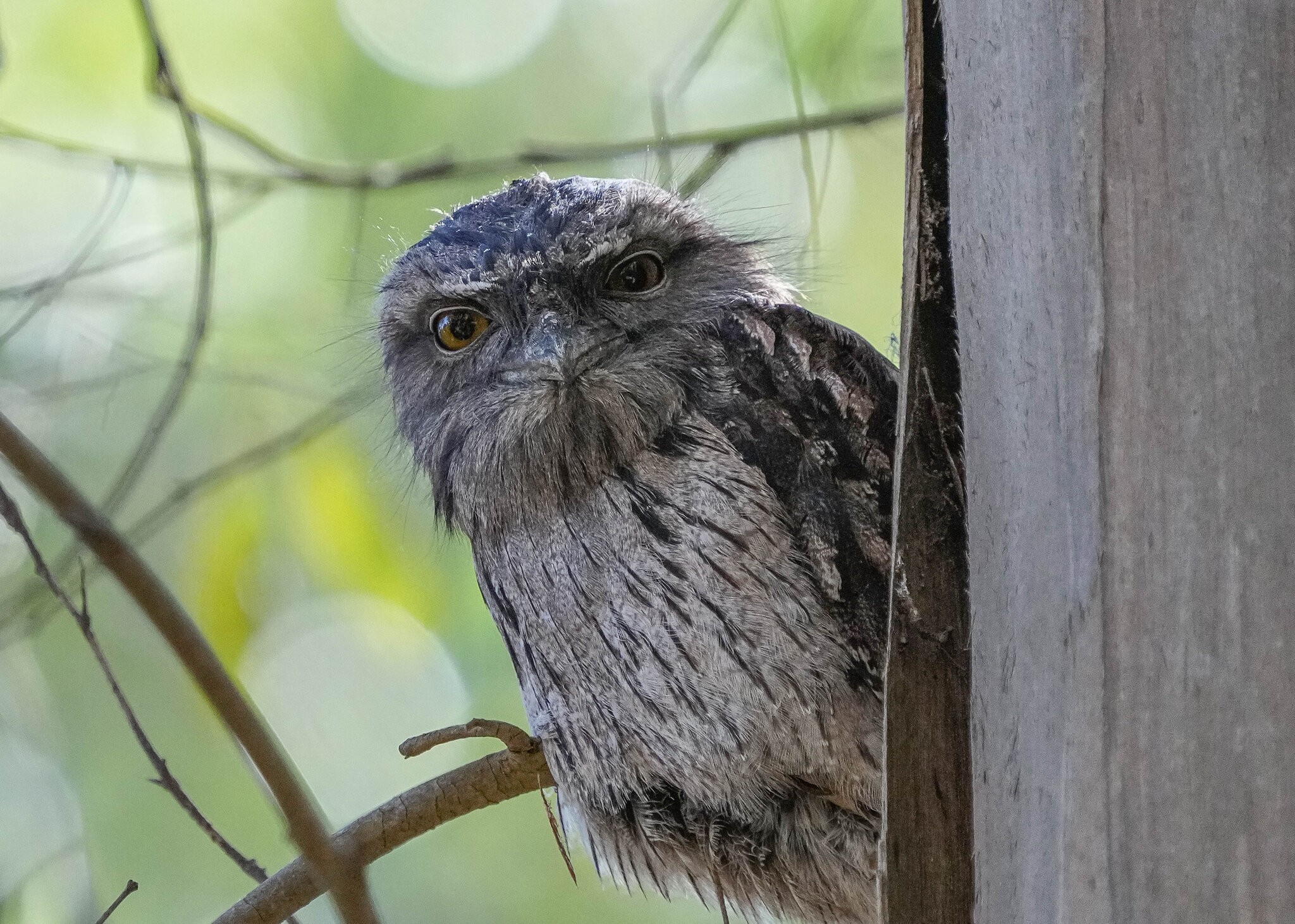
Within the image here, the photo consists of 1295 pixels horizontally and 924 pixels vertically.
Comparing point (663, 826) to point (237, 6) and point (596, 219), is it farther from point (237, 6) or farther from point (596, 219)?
point (237, 6)

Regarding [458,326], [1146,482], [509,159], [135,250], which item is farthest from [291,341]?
[1146,482]

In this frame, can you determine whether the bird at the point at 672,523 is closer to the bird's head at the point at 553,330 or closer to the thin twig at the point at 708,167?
the bird's head at the point at 553,330

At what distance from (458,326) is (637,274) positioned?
15.0 inches

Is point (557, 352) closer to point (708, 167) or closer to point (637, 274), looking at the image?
point (637, 274)

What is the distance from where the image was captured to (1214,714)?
0.95m

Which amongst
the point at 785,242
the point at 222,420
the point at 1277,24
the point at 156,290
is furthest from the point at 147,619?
the point at 222,420

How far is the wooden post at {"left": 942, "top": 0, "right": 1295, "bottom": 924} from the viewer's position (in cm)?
95

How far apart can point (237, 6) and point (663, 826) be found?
11.0ft

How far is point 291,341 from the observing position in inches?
146

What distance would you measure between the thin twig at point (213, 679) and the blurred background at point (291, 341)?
1.08 meters

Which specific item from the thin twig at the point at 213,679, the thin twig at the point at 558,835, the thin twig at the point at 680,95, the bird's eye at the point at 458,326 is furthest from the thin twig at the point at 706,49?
the thin twig at the point at 213,679

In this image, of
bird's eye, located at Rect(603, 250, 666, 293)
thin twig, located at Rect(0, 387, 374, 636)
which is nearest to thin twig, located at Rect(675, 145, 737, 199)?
bird's eye, located at Rect(603, 250, 666, 293)

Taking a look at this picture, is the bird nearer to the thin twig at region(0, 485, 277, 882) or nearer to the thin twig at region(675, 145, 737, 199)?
the thin twig at region(675, 145, 737, 199)

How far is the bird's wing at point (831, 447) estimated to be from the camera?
1.98 metres
